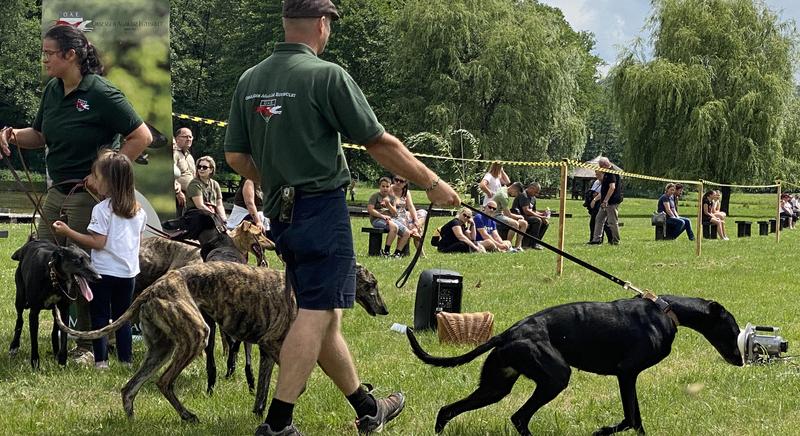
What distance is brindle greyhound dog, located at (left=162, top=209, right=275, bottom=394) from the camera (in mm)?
5887

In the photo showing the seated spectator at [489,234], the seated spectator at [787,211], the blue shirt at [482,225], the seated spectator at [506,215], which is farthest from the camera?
the seated spectator at [787,211]

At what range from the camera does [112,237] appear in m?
6.08

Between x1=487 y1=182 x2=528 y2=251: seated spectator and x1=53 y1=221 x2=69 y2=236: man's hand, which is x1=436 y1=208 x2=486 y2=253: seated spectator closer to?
x1=487 y1=182 x2=528 y2=251: seated spectator

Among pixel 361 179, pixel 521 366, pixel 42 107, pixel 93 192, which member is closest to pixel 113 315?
pixel 93 192

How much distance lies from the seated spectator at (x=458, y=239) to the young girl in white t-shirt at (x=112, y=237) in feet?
35.6

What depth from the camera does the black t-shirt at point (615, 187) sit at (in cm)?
1922

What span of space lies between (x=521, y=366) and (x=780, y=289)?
806 cm

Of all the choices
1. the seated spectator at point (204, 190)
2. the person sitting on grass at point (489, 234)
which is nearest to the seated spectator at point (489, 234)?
the person sitting on grass at point (489, 234)

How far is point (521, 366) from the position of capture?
4492 millimetres

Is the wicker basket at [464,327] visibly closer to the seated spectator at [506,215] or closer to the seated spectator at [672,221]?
the seated spectator at [506,215]

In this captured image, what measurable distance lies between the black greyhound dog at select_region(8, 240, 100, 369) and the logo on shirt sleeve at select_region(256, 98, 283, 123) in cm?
239

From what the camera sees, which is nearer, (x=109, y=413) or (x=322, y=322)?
(x=322, y=322)

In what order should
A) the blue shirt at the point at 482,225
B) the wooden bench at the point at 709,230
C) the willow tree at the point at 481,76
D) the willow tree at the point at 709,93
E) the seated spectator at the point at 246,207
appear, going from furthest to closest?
the willow tree at the point at 481,76 → the willow tree at the point at 709,93 → the wooden bench at the point at 709,230 → the blue shirt at the point at 482,225 → the seated spectator at the point at 246,207

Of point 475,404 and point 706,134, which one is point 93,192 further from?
point 706,134
